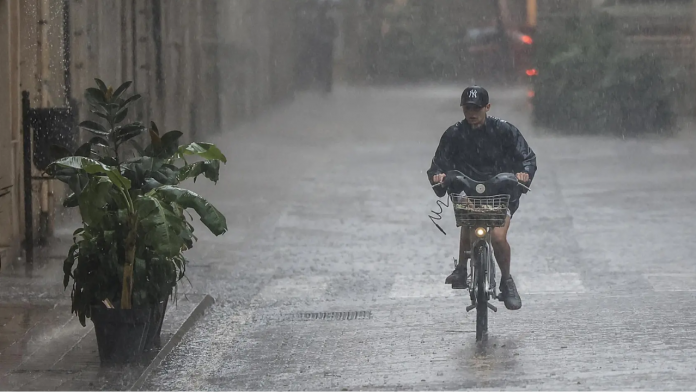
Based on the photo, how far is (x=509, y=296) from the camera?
8.55 meters

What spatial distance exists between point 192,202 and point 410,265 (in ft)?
14.5

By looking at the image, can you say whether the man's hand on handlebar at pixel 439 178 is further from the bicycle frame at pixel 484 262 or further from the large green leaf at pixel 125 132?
the large green leaf at pixel 125 132

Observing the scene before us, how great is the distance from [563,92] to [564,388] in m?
7.20

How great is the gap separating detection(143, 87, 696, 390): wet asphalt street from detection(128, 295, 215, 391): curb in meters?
0.06

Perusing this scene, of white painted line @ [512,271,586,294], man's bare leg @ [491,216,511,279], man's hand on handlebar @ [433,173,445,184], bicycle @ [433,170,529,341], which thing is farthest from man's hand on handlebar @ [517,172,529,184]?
white painted line @ [512,271,586,294]

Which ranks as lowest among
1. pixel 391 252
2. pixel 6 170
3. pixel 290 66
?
pixel 391 252

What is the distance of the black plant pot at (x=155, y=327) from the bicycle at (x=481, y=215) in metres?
2.02

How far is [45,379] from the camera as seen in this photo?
24.1ft

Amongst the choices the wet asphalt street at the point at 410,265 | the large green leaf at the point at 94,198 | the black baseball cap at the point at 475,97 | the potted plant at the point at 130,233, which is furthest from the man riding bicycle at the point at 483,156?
the large green leaf at the point at 94,198

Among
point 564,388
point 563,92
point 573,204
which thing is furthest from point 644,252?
point 564,388

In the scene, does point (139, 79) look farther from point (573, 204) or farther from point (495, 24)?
point (573, 204)

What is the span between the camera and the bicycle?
7984 mm

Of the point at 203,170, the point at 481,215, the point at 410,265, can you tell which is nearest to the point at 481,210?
the point at 481,215

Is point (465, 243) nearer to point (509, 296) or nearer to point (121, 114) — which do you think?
point (509, 296)
